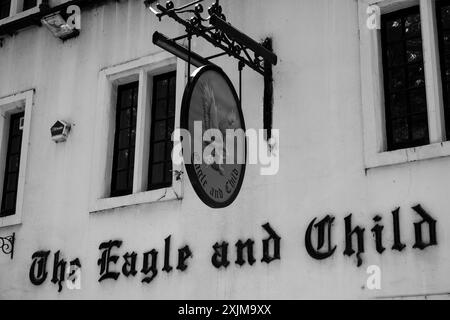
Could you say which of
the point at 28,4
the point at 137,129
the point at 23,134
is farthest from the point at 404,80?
the point at 28,4

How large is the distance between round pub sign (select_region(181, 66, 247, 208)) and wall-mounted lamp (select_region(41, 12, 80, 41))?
433 cm

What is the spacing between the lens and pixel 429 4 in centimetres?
802

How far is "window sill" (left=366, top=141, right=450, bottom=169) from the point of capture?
7461 mm

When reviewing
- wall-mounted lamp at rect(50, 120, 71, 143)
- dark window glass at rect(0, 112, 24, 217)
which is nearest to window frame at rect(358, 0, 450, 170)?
wall-mounted lamp at rect(50, 120, 71, 143)

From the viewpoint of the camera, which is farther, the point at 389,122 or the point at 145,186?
the point at 145,186

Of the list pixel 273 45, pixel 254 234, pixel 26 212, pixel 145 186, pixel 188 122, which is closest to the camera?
pixel 188 122

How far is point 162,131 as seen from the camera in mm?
9922

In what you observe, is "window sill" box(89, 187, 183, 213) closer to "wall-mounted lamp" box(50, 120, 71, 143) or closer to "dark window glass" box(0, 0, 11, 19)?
"wall-mounted lamp" box(50, 120, 71, 143)

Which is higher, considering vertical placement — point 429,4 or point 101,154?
point 429,4

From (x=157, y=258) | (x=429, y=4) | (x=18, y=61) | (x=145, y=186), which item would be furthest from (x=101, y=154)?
(x=429, y=4)

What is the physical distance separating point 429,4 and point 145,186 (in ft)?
13.8

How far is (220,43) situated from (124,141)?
9.61ft
